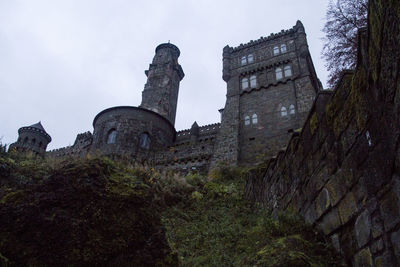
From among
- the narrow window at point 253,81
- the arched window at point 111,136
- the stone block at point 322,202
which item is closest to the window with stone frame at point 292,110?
the narrow window at point 253,81

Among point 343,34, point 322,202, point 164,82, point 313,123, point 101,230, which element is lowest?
point 101,230

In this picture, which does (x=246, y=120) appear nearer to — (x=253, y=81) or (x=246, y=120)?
(x=246, y=120)

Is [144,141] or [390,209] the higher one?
[144,141]

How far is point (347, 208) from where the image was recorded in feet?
10.9

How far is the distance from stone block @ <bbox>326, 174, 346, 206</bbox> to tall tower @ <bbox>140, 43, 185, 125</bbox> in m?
32.2

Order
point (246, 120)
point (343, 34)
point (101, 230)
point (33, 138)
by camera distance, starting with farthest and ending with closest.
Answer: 1. point (33, 138)
2. point (246, 120)
3. point (343, 34)
4. point (101, 230)

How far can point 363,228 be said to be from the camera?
2.95 metres

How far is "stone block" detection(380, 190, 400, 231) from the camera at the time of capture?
2.36m

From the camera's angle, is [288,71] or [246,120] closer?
[246,120]

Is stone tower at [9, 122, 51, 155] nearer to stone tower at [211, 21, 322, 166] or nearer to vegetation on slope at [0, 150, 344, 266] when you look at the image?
stone tower at [211, 21, 322, 166]

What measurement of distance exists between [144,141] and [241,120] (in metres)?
8.84

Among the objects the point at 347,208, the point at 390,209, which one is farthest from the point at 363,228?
the point at 390,209

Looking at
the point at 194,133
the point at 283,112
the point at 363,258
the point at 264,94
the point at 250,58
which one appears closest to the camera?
the point at 363,258

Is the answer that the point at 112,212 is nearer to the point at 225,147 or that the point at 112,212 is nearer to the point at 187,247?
the point at 187,247
